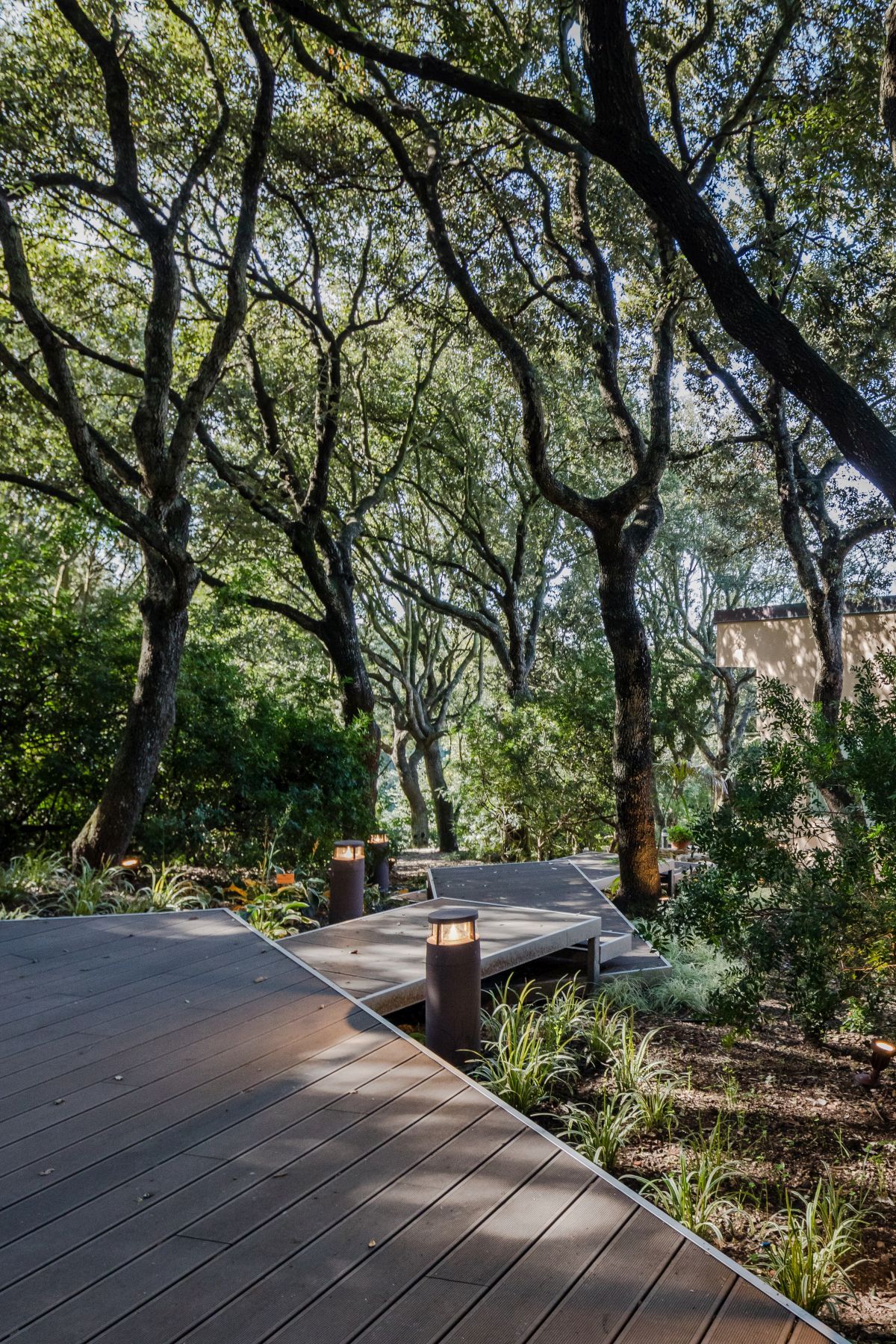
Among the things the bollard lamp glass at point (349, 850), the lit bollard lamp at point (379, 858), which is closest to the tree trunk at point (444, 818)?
the lit bollard lamp at point (379, 858)

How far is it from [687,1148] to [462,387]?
11843mm

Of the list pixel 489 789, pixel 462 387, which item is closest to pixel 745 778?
pixel 489 789

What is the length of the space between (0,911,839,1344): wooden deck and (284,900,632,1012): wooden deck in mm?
493

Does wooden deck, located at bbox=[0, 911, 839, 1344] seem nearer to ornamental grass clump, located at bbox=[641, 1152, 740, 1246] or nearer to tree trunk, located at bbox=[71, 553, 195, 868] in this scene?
ornamental grass clump, located at bbox=[641, 1152, 740, 1246]

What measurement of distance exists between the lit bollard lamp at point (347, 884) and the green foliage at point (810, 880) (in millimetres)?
→ 2614

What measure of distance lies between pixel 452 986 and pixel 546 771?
7.12 metres

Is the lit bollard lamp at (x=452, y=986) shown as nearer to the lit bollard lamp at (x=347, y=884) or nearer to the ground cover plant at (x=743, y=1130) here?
the ground cover plant at (x=743, y=1130)

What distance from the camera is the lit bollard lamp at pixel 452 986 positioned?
3322mm

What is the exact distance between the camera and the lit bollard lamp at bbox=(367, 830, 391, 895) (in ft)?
28.9

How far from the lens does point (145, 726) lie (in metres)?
6.48

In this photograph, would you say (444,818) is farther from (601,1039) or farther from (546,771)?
(601,1039)

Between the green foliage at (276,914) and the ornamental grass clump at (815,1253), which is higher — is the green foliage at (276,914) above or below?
above

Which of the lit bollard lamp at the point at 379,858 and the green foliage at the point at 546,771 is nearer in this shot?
the lit bollard lamp at the point at 379,858

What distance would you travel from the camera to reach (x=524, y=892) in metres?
6.54
